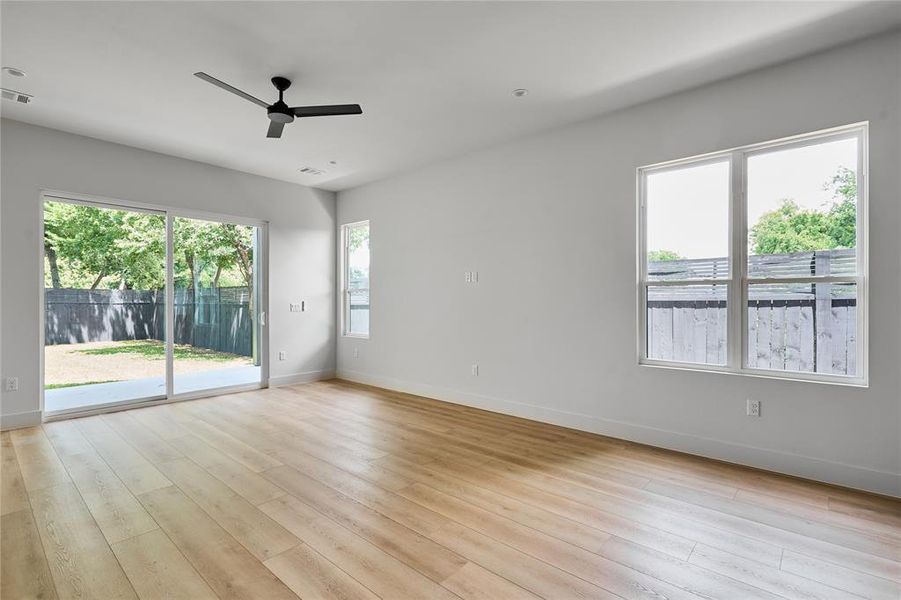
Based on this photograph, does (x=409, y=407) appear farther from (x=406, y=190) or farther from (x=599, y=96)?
(x=599, y=96)

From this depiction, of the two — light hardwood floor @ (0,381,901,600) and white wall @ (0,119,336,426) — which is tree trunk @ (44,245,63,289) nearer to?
white wall @ (0,119,336,426)

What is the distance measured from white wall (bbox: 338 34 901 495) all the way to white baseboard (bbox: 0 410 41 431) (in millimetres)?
3469

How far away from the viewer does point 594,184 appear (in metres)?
3.98

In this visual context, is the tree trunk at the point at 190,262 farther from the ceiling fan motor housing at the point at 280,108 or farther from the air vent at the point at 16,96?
the ceiling fan motor housing at the point at 280,108

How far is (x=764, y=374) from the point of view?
3.16m

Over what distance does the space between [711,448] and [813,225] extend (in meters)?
1.78

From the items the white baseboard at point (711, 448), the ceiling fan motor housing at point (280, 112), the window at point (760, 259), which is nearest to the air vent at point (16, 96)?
the ceiling fan motor housing at point (280, 112)

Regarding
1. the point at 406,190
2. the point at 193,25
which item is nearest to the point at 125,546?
the point at 193,25

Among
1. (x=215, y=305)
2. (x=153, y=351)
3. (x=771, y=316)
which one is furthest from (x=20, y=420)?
(x=771, y=316)

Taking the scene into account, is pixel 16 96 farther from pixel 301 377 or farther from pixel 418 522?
pixel 418 522

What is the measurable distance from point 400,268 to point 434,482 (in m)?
3.43

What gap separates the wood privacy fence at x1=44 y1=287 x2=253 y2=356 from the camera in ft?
14.5

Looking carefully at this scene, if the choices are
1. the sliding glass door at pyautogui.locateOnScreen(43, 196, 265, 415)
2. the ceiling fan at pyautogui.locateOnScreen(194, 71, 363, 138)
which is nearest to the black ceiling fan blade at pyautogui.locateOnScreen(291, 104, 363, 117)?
the ceiling fan at pyautogui.locateOnScreen(194, 71, 363, 138)

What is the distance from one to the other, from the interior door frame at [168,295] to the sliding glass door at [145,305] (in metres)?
0.02
